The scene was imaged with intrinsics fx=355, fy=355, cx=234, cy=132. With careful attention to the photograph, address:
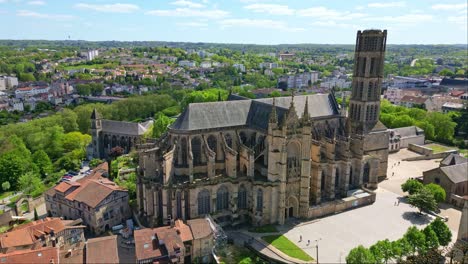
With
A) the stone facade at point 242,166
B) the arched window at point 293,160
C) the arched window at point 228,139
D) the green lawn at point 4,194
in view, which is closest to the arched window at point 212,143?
the stone facade at point 242,166

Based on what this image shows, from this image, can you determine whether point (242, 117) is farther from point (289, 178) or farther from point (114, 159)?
point (114, 159)

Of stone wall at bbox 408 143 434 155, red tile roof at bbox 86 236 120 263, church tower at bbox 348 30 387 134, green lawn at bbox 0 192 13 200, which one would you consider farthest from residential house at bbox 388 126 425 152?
green lawn at bbox 0 192 13 200

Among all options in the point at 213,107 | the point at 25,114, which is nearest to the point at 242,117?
the point at 213,107

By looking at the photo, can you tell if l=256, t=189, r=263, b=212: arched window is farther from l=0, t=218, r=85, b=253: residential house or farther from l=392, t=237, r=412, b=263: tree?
l=0, t=218, r=85, b=253: residential house

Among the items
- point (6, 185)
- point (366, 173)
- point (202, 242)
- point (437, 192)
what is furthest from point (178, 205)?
point (437, 192)

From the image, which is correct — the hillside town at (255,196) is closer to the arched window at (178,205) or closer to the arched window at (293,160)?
the arched window at (293,160)

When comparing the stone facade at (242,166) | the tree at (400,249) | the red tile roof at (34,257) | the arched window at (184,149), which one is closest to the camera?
the red tile roof at (34,257)

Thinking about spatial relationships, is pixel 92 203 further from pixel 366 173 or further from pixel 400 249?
pixel 366 173
